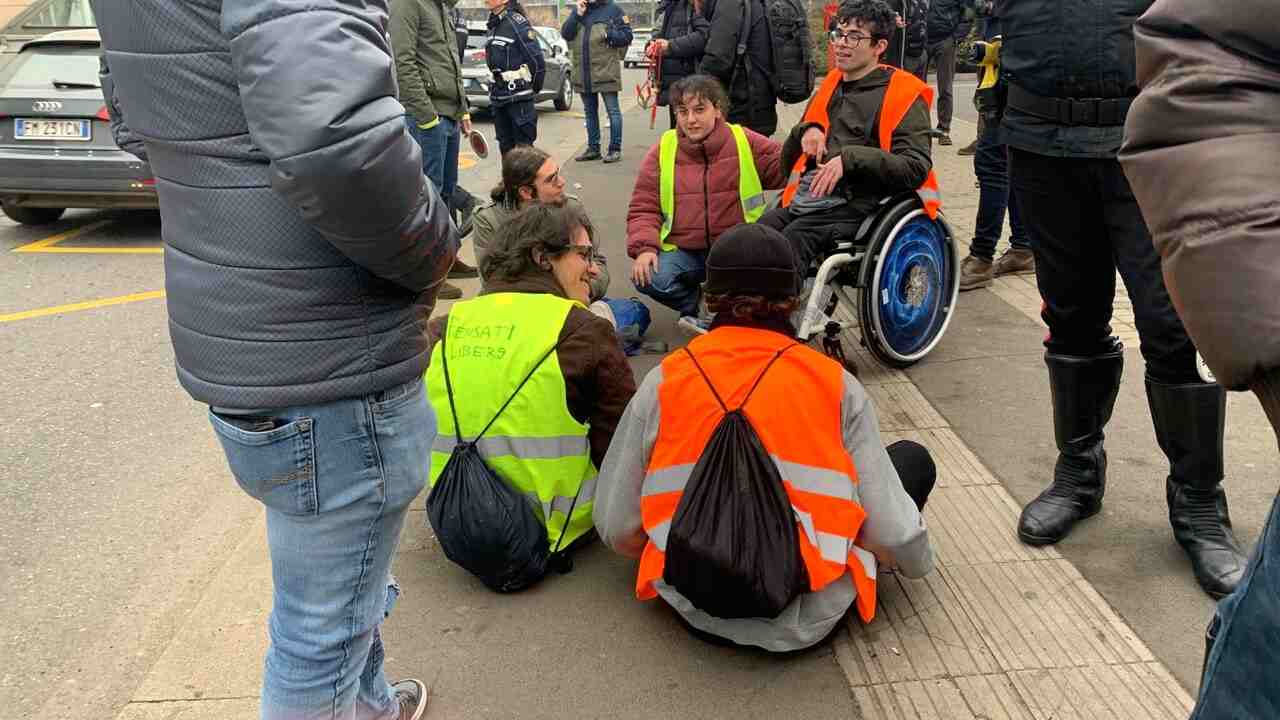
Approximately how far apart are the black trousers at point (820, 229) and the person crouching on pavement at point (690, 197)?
0.56 m

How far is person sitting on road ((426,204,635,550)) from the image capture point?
3.06m

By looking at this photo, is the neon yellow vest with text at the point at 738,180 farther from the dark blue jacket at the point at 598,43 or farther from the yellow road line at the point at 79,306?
the dark blue jacket at the point at 598,43

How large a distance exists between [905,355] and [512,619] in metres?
2.48

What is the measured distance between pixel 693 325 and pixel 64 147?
5.27m

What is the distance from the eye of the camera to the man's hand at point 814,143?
4.66 metres

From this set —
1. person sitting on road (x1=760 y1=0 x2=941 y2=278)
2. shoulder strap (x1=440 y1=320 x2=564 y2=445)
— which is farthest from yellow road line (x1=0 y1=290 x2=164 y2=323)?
shoulder strap (x1=440 y1=320 x2=564 y2=445)

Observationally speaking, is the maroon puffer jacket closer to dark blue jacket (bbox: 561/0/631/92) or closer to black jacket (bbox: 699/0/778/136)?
black jacket (bbox: 699/0/778/136)

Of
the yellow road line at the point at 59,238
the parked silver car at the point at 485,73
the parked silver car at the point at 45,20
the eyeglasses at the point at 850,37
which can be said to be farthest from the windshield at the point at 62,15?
the eyeglasses at the point at 850,37

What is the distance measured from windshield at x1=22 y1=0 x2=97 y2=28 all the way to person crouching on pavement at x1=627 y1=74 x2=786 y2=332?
7.78 m

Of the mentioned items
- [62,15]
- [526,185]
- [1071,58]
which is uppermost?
[1071,58]

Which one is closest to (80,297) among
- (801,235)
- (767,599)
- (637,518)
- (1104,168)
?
(801,235)

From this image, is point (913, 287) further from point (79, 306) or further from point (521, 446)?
point (79, 306)

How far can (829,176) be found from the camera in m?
4.46

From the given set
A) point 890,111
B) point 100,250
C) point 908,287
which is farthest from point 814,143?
point 100,250
